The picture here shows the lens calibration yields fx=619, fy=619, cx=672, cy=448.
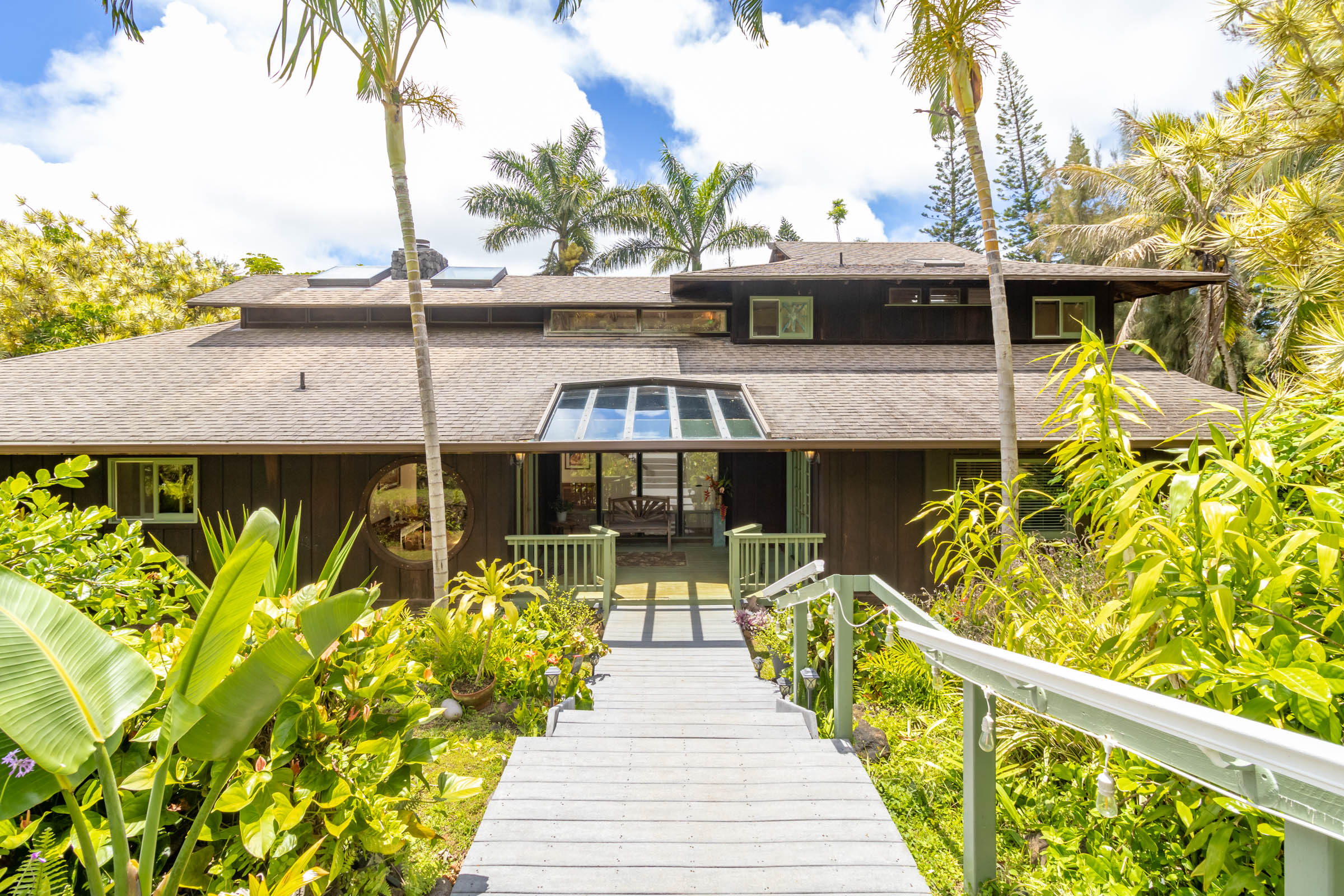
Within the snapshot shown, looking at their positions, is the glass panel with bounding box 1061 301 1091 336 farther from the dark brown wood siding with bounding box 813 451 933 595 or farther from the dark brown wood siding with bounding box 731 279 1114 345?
the dark brown wood siding with bounding box 813 451 933 595

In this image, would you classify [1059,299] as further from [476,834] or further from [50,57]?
[50,57]

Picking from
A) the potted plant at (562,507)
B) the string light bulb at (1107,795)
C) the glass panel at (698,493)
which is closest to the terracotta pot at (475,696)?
the string light bulb at (1107,795)

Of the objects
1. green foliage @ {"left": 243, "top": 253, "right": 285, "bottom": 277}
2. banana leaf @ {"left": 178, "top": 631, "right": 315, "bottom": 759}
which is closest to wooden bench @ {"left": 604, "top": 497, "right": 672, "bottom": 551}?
banana leaf @ {"left": 178, "top": 631, "right": 315, "bottom": 759}

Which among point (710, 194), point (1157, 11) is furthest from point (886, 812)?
point (710, 194)

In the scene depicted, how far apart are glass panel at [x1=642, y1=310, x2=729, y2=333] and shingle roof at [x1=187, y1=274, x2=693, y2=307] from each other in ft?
1.02

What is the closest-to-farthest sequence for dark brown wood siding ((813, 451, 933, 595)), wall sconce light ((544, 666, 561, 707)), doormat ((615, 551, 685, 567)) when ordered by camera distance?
wall sconce light ((544, 666, 561, 707))
dark brown wood siding ((813, 451, 933, 595))
doormat ((615, 551, 685, 567))

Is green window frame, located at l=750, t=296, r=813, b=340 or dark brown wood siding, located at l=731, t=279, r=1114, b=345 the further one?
green window frame, located at l=750, t=296, r=813, b=340

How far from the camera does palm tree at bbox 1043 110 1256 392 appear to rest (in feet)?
49.1

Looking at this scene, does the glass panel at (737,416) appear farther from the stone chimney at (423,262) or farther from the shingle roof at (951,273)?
the stone chimney at (423,262)

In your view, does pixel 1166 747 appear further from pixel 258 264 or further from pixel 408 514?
pixel 258 264

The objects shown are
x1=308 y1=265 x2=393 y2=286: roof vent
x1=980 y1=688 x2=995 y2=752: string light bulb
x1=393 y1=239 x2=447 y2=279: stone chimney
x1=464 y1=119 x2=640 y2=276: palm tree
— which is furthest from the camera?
x1=464 y1=119 x2=640 y2=276: palm tree

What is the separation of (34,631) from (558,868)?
2349 millimetres

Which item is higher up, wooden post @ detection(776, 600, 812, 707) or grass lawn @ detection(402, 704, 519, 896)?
wooden post @ detection(776, 600, 812, 707)

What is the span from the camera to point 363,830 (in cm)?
253
